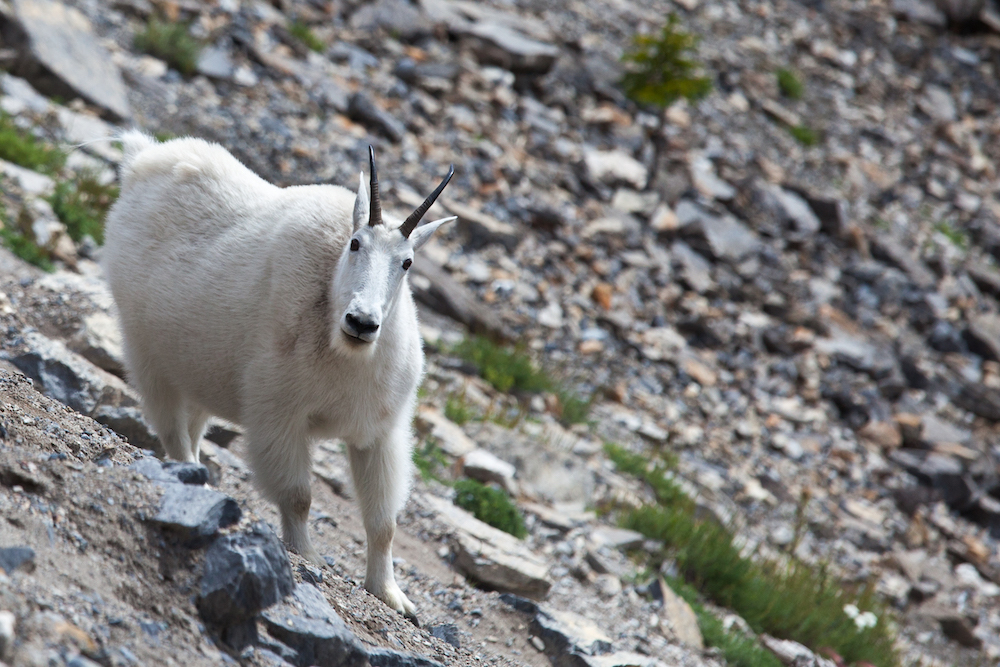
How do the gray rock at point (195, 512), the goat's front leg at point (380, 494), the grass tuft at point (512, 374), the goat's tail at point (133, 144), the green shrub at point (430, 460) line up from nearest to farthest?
the gray rock at point (195, 512) < the goat's front leg at point (380, 494) < the goat's tail at point (133, 144) < the green shrub at point (430, 460) < the grass tuft at point (512, 374)

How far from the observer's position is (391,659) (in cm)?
353

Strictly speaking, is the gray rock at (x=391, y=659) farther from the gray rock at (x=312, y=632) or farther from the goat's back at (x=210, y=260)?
the goat's back at (x=210, y=260)

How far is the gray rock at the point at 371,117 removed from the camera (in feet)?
41.5

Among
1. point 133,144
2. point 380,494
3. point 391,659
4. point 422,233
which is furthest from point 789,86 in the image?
point 391,659

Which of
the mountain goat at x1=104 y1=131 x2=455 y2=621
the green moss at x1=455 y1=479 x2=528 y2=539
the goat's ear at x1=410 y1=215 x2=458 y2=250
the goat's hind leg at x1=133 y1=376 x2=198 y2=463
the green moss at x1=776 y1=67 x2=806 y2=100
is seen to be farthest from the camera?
the green moss at x1=776 y1=67 x2=806 y2=100

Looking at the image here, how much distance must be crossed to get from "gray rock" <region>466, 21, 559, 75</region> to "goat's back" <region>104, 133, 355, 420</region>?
10.6 m

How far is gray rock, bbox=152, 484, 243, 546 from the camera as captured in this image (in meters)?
3.19

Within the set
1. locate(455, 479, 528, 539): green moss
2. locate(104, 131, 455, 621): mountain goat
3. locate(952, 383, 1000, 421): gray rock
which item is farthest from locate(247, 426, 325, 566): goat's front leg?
locate(952, 383, 1000, 421): gray rock

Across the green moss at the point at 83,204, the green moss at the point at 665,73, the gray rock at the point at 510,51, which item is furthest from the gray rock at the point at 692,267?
the green moss at the point at 83,204

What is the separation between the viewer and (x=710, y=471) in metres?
10.4

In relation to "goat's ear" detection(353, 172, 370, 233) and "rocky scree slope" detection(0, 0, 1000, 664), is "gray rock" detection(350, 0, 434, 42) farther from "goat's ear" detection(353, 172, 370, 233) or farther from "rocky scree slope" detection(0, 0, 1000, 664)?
"goat's ear" detection(353, 172, 370, 233)

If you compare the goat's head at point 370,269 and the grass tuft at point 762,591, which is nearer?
the goat's head at point 370,269

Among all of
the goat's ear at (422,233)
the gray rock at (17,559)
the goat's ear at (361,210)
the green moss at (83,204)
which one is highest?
the goat's ear at (361,210)

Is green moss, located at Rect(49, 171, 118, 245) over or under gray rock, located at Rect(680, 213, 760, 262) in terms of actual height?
over
